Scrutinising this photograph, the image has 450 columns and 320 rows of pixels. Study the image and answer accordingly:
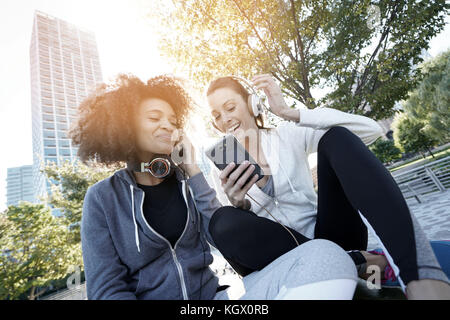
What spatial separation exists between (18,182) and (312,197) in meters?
175

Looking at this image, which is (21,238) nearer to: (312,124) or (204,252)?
(204,252)

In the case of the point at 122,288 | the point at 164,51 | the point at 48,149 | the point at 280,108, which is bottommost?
the point at 122,288

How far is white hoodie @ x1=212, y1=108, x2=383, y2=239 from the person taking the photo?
1522 millimetres

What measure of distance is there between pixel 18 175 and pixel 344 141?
177m

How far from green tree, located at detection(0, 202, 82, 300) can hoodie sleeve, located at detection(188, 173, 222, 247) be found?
42.5 feet

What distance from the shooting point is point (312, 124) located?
1509 mm

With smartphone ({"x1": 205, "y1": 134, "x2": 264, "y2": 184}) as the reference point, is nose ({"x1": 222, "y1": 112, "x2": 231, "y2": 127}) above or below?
above

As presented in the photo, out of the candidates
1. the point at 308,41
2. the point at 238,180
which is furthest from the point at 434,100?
the point at 238,180

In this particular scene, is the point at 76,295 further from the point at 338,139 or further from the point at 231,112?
the point at 338,139

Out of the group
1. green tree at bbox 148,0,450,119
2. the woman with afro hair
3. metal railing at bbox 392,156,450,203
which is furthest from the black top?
metal railing at bbox 392,156,450,203

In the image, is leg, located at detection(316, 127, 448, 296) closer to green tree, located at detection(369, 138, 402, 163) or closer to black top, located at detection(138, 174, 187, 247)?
black top, located at detection(138, 174, 187, 247)

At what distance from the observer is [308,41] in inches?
247

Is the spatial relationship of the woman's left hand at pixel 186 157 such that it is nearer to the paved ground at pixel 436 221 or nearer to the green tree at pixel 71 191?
the paved ground at pixel 436 221
